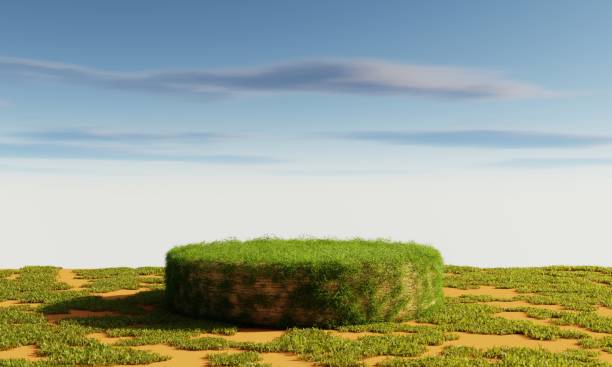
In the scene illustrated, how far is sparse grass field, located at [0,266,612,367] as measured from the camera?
12.4 metres

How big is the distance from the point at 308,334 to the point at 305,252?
283 centimetres

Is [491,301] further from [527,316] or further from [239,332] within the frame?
[239,332]

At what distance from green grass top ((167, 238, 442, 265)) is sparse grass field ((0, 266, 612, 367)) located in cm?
151

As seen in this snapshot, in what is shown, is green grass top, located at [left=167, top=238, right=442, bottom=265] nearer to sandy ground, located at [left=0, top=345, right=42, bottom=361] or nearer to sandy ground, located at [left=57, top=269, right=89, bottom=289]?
sandy ground, located at [left=0, top=345, right=42, bottom=361]

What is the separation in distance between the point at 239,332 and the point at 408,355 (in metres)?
4.27

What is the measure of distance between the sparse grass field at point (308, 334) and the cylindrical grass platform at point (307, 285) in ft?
1.27

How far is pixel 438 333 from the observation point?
14.5 meters

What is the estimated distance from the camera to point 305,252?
16.9 m

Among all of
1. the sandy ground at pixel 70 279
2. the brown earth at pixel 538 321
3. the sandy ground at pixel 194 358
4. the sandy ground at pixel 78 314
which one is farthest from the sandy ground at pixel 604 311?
the sandy ground at pixel 70 279

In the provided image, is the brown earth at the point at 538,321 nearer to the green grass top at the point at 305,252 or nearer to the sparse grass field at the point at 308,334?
the sparse grass field at the point at 308,334

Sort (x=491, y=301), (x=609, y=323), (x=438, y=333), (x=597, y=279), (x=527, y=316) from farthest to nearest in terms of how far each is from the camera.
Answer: (x=597, y=279) < (x=491, y=301) < (x=527, y=316) < (x=609, y=323) < (x=438, y=333)

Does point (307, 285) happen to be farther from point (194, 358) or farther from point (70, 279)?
point (70, 279)

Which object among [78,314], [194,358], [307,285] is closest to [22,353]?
[194,358]

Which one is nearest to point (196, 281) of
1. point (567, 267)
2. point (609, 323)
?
point (609, 323)
